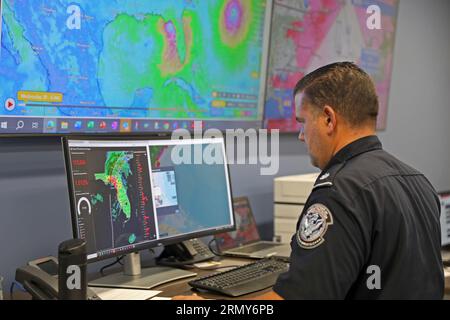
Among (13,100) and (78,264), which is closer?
(78,264)

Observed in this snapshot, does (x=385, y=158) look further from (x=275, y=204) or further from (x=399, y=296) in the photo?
(x=275, y=204)

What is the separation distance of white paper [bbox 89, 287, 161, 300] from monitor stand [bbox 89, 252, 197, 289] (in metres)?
0.03

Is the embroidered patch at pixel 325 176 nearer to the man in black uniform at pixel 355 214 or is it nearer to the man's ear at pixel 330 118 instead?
the man in black uniform at pixel 355 214

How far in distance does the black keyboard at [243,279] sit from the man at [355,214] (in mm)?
419

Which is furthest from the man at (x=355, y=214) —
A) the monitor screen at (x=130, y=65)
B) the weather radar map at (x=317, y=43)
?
the weather radar map at (x=317, y=43)

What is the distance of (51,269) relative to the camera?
71.4 inches

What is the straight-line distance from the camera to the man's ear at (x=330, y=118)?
155cm

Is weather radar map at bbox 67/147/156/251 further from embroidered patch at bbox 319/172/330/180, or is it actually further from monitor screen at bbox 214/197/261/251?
embroidered patch at bbox 319/172/330/180

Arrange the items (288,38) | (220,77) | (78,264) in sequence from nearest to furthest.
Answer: (78,264), (220,77), (288,38)

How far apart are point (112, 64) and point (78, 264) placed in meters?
0.93

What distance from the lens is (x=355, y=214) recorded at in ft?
4.47

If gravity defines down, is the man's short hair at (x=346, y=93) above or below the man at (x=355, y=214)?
above

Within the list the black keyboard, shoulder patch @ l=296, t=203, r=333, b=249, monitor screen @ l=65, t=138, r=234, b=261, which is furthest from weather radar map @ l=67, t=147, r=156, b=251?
shoulder patch @ l=296, t=203, r=333, b=249

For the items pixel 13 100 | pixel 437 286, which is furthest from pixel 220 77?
pixel 437 286
